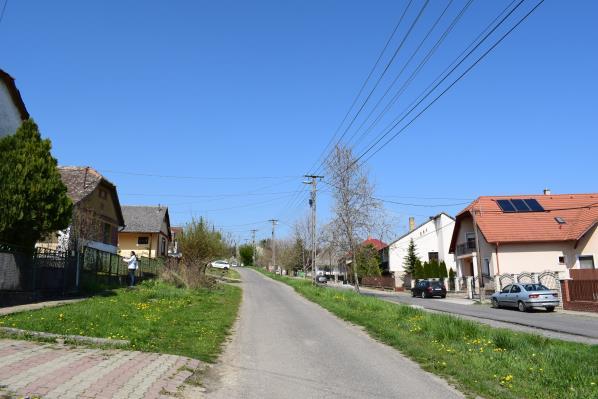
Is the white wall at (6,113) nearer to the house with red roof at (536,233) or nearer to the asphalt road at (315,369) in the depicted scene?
the asphalt road at (315,369)

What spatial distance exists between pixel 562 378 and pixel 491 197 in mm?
39786

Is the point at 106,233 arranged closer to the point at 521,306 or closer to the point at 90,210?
the point at 90,210

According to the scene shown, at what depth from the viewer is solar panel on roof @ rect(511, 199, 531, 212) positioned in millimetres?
43609

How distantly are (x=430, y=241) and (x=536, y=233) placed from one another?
1195 inches

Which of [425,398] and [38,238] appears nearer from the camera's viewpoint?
[425,398]

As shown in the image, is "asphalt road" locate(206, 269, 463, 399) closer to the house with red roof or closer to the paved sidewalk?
the paved sidewalk

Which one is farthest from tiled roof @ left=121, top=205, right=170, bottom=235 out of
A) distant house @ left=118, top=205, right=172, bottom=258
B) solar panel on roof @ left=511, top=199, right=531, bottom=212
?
solar panel on roof @ left=511, top=199, right=531, bottom=212

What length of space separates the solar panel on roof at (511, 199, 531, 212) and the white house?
2035cm

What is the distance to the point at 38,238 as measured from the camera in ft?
57.9

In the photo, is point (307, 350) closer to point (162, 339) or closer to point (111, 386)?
point (162, 339)

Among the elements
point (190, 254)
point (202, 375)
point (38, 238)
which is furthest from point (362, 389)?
point (190, 254)

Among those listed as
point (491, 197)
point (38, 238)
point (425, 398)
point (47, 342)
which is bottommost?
point (425, 398)

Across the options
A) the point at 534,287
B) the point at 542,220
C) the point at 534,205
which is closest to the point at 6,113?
the point at 534,287

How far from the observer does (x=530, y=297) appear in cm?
2562
